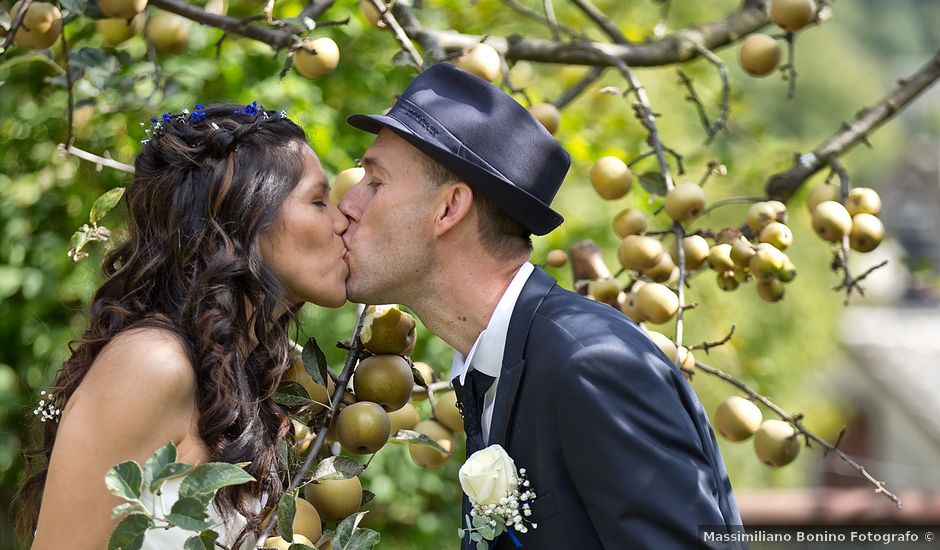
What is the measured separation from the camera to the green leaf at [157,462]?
1.33m

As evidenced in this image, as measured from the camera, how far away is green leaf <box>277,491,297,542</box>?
1.60m

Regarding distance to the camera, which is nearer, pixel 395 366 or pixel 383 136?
pixel 395 366

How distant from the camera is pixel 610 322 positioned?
1.81 meters

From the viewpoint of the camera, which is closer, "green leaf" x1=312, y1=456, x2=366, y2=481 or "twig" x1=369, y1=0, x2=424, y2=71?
"green leaf" x1=312, y1=456, x2=366, y2=481

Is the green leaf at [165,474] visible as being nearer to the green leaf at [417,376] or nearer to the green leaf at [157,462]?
the green leaf at [157,462]

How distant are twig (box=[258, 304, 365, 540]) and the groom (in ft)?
0.30

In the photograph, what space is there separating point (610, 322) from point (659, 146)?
690mm

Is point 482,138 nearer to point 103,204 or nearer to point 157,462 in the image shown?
point 103,204

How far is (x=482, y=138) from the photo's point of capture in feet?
6.60

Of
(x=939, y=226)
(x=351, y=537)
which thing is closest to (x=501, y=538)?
(x=351, y=537)

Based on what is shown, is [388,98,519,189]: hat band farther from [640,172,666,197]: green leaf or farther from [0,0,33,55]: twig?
[0,0,33,55]: twig

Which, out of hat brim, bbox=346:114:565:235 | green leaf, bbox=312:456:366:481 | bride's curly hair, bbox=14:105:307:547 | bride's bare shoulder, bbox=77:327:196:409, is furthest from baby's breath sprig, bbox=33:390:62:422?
hat brim, bbox=346:114:565:235

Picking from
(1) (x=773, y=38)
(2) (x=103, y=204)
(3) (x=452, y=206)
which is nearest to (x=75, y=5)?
(2) (x=103, y=204)

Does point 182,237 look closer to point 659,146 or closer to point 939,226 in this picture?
point 659,146
